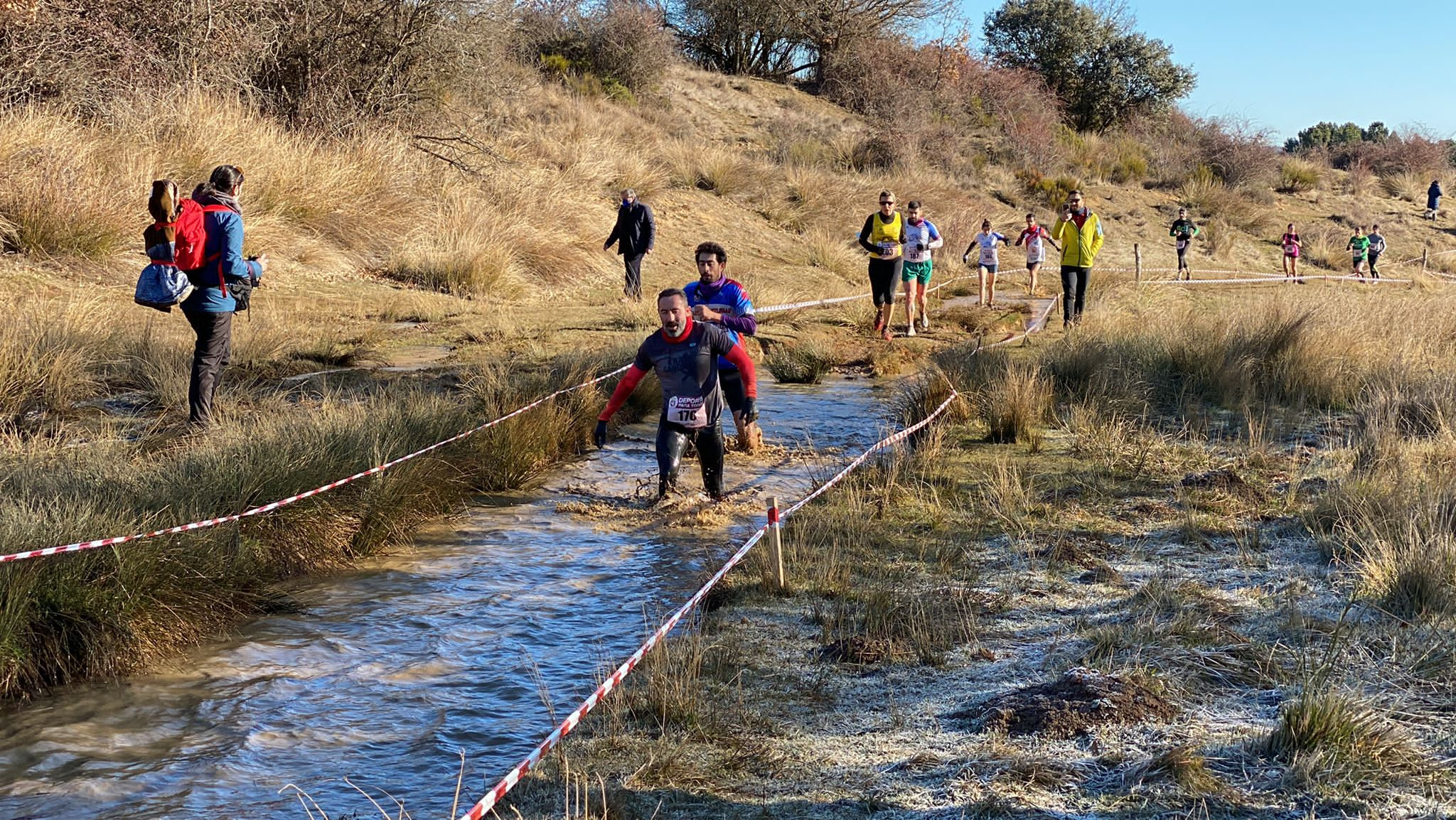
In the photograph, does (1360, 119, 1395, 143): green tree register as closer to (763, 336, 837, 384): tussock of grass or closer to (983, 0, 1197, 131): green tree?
(983, 0, 1197, 131): green tree

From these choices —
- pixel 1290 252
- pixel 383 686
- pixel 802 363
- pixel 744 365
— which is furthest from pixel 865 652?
pixel 1290 252

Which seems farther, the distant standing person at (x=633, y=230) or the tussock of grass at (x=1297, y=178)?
the tussock of grass at (x=1297, y=178)

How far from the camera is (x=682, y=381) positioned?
8.61m

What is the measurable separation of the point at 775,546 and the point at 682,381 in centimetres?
227

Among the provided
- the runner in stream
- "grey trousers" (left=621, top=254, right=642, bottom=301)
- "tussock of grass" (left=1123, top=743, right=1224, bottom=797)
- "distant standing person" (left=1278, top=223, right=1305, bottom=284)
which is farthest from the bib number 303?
"distant standing person" (left=1278, top=223, right=1305, bottom=284)

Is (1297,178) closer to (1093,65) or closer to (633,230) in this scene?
(1093,65)

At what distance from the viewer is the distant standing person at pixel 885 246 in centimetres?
1572

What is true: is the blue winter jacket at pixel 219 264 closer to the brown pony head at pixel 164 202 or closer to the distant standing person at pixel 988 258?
the brown pony head at pixel 164 202

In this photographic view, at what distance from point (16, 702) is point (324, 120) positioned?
1771 cm

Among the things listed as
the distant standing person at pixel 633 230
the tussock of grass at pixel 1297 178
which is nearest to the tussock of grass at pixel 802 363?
the distant standing person at pixel 633 230

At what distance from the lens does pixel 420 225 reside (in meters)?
19.9

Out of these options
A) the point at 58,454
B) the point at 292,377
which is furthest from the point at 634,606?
the point at 292,377

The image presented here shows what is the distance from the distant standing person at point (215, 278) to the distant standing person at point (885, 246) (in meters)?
8.20

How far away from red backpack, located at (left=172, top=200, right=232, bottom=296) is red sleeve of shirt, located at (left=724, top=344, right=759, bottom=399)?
355 centimetres
